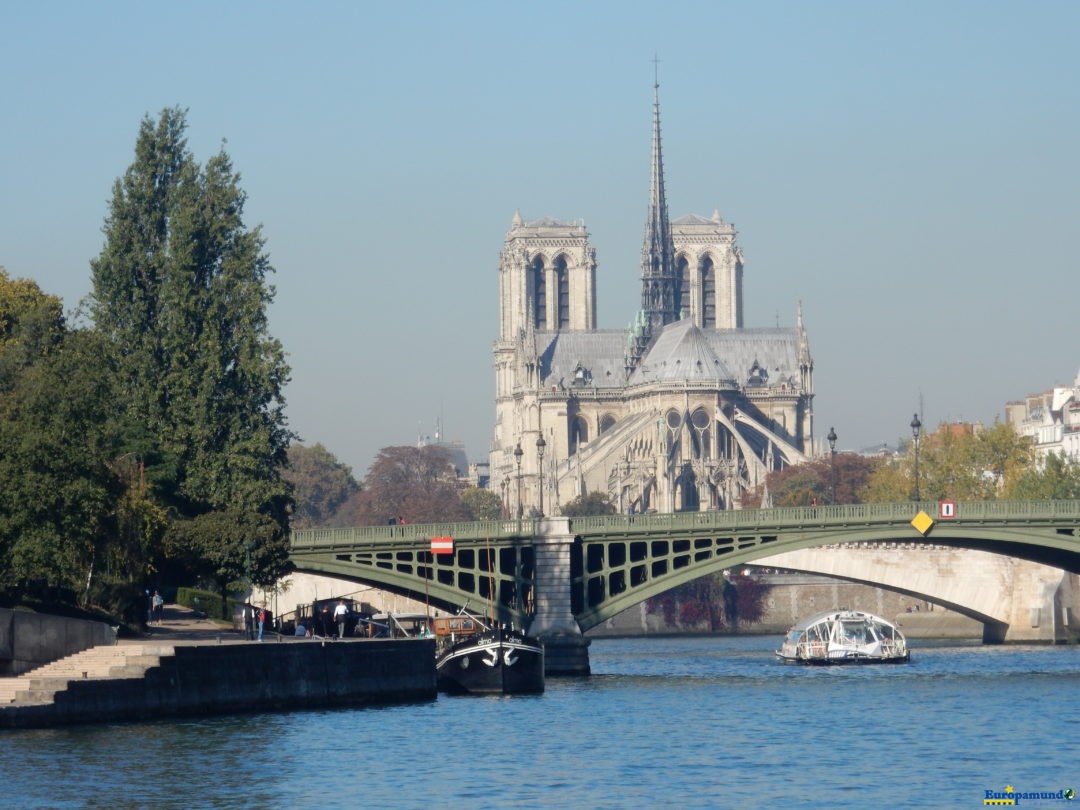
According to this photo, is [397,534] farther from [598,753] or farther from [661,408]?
[661,408]

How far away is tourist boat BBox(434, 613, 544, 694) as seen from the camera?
219 feet

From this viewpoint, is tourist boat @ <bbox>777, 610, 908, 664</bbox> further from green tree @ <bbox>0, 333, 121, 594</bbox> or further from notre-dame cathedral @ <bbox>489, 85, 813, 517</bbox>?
notre-dame cathedral @ <bbox>489, 85, 813, 517</bbox>

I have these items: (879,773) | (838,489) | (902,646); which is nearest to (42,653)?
(879,773)

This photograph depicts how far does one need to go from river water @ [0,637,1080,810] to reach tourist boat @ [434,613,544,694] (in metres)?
0.90

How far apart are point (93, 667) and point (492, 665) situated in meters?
16.3

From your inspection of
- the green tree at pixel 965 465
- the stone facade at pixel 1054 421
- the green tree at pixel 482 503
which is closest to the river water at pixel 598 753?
the green tree at pixel 965 465

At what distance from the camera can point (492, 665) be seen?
6656 cm

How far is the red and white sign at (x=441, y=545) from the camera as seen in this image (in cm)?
7588

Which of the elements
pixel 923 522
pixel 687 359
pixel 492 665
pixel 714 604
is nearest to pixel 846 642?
pixel 923 522

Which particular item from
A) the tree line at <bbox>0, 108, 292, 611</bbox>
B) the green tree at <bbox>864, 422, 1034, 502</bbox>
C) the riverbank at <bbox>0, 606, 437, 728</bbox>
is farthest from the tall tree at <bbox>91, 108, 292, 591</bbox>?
the green tree at <bbox>864, 422, 1034, 502</bbox>

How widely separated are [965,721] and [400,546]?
2589 centimetres

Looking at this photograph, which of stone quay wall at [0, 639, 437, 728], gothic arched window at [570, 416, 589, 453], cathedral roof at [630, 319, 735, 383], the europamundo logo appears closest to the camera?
the europamundo logo

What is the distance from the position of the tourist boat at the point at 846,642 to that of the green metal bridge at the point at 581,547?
6.86 m

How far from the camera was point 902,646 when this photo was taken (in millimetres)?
85562
